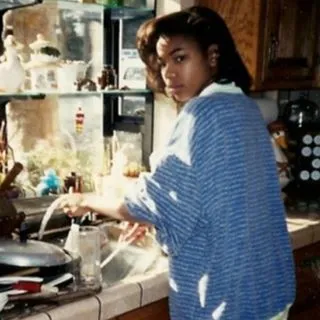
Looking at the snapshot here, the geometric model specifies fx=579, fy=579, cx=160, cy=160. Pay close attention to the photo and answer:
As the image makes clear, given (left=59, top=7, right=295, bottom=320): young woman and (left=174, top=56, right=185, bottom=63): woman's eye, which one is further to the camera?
(left=174, top=56, right=185, bottom=63): woman's eye

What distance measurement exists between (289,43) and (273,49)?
0.14 m

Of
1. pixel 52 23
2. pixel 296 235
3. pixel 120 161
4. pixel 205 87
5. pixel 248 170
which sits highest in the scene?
pixel 52 23

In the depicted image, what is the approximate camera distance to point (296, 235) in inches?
71.5

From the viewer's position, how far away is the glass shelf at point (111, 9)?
6.23ft

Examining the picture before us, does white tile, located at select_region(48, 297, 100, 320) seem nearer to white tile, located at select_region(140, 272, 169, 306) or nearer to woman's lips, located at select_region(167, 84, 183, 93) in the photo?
white tile, located at select_region(140, 272, 169, 306)

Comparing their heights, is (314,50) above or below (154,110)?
above

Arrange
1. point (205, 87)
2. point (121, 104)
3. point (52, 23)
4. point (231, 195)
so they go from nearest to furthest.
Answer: point (231, 195) → point (205, 87) → point (52, 23) → point (121, 104)

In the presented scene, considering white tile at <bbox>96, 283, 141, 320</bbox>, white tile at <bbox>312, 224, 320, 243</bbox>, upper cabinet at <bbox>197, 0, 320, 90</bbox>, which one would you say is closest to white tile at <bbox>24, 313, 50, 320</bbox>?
white tile at <bbox>96, 283, 141, 320</bbox>

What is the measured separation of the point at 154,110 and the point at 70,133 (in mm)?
307

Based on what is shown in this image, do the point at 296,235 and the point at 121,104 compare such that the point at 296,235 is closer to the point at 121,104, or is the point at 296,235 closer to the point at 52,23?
the point at 121,104

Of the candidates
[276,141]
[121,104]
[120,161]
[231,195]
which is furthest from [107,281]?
[276,141]

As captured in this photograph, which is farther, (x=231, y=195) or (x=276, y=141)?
(x=276, y=141)

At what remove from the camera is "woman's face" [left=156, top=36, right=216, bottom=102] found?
1.36 metres

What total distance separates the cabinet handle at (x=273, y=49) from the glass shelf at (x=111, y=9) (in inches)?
16.8
